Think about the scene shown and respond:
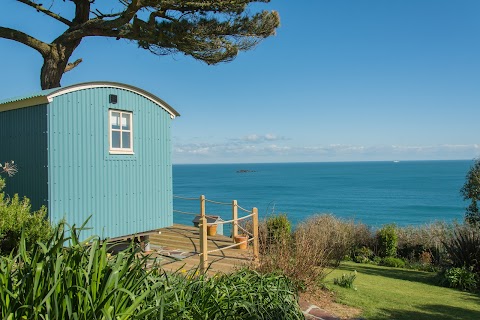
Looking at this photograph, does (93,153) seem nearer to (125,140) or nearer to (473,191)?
(125,140)

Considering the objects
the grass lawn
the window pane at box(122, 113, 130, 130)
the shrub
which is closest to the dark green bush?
the window pane at box(122, 113, 130, 130)

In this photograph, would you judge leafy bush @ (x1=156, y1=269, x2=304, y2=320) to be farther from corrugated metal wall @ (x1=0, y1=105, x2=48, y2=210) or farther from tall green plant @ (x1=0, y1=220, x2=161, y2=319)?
corrugated metal wall @ (x1=0, y1=105, x2=48, y2=210)

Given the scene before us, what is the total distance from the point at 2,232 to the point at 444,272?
372 inches

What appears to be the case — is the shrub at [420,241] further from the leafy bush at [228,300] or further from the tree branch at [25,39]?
the tree branch at [25,39]

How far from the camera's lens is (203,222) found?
679cm

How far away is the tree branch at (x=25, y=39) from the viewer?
11.6 metres

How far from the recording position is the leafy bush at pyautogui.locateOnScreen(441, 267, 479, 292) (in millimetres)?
8461

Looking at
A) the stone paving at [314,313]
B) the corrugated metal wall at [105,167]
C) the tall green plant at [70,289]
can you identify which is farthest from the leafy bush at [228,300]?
the corrugated metal wall at [105,167]

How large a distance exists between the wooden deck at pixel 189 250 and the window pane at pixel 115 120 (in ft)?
9.06

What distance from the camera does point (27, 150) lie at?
739cm

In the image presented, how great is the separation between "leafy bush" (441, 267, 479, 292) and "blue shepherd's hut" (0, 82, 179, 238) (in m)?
6.72

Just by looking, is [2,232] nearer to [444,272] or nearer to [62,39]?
[62,39]

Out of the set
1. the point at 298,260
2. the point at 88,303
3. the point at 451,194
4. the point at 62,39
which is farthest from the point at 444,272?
the point at 451,194

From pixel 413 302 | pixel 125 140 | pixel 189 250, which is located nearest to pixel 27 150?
pixel 125 140
